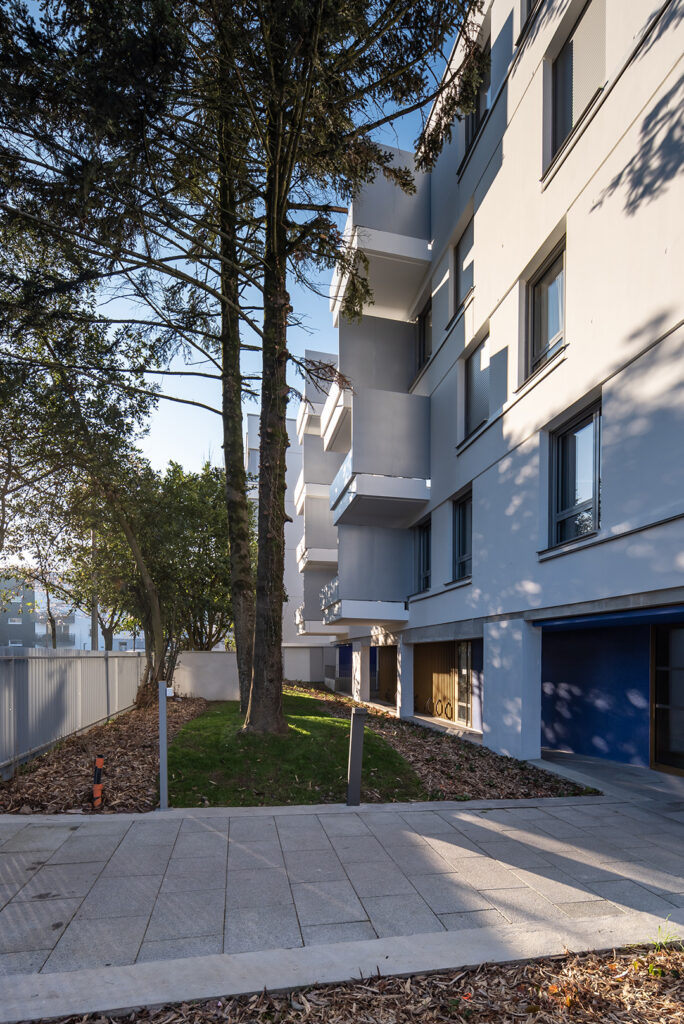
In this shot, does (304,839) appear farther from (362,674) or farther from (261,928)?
(362,674)

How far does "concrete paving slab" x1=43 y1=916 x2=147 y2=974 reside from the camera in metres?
3.68

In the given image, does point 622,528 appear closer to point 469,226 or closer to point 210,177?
point 469,226

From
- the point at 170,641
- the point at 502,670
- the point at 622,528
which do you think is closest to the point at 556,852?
the point at 622,528

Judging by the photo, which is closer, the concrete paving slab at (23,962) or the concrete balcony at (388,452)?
the concrete paving slab at (23,962)

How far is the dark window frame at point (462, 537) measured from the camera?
1322 cm

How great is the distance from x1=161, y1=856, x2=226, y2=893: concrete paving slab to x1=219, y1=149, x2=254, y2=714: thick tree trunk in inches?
217

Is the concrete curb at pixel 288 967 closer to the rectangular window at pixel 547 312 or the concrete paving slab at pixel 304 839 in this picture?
the concrete paving slab at pixel 304 839

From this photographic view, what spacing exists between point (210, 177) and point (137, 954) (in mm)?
12807

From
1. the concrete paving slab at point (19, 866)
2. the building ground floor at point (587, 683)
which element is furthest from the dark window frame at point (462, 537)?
the concrete paving slab at point (19, 866)

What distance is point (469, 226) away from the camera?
1392 centimetres

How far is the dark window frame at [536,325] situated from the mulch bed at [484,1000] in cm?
769

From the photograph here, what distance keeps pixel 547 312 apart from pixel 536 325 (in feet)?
1.11

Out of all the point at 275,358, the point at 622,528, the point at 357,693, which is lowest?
the point at 357,693

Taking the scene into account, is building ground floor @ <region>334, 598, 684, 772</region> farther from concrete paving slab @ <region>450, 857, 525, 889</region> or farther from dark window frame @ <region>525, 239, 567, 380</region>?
dark window frame @ <region>525, 239, 567, 380</region>
